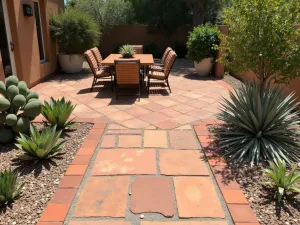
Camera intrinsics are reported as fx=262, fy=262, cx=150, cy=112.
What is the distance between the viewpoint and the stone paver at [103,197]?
234 cm

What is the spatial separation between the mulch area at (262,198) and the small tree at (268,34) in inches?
53.5

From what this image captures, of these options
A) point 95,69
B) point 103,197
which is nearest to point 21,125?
point 103,197

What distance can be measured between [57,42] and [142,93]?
430 cm

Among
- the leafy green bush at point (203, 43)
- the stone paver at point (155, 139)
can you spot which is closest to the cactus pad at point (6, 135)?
the stone paver at point (155, 139)

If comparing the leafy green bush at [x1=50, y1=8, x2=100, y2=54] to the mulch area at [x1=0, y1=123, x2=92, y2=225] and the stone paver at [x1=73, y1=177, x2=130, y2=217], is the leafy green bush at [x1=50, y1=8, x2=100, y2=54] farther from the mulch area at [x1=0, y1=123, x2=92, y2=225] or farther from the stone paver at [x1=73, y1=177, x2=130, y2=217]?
the stone paver at [x1=73, y1=177, x2=130, y2=217]

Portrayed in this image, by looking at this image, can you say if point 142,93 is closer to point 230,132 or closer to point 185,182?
point 230,132

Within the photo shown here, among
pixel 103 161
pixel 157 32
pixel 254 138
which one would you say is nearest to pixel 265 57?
pixel 254 138

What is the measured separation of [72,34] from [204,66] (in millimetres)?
4378

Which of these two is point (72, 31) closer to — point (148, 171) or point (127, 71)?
point (127, 71)

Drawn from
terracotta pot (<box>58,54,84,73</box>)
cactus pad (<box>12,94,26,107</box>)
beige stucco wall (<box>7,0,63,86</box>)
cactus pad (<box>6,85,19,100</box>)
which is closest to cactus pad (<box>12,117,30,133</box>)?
cactus pad (<box>12,94,26,107</box>)

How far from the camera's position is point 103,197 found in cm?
254

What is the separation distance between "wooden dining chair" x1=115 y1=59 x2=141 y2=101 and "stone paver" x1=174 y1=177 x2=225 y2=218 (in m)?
3.17

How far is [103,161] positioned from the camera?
10.5 ft

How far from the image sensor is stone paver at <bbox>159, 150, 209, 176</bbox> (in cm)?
298
